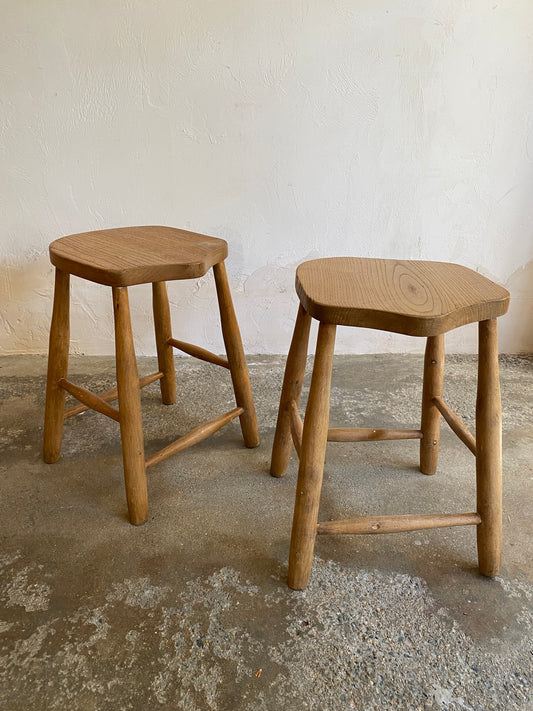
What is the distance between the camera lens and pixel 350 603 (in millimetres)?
1215

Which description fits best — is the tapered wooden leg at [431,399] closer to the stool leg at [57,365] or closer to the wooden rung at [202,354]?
the wooden rung at [202,354]

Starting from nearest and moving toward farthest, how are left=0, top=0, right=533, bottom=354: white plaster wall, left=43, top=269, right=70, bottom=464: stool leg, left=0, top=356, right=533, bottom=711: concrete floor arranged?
1. left=0, top=356, right=533, bottom=711: concrete floor
2. left=43, top=269, right=70, bottom=464: stool leg
3. left=0, top=0, right=533, bottom=354: white plaster wall

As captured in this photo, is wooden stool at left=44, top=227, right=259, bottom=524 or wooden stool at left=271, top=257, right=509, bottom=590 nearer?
wooden stool at left=271, top=257, right=509, bottom=590

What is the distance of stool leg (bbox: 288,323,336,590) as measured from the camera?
1.14 meters

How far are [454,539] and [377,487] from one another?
284mm

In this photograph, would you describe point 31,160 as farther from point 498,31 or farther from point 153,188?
point 498,31

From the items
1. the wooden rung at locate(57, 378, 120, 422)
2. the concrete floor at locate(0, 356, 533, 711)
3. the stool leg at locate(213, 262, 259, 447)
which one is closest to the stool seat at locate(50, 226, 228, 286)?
the stool leg at locate(213, 262, 259, 447)

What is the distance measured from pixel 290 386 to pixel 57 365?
73 centimetres

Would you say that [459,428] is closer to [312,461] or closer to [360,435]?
[360,435]

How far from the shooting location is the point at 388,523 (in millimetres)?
1226

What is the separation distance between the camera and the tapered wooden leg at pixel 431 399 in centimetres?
155

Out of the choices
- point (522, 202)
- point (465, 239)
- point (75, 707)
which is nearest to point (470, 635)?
point (75, 707)

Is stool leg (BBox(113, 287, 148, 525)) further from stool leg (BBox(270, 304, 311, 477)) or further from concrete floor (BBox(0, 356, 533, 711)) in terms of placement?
stool leg (BBox(270, 304, 311, 477))

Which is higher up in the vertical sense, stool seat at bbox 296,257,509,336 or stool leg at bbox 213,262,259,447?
stool seat at bbox 296,257,509,336
